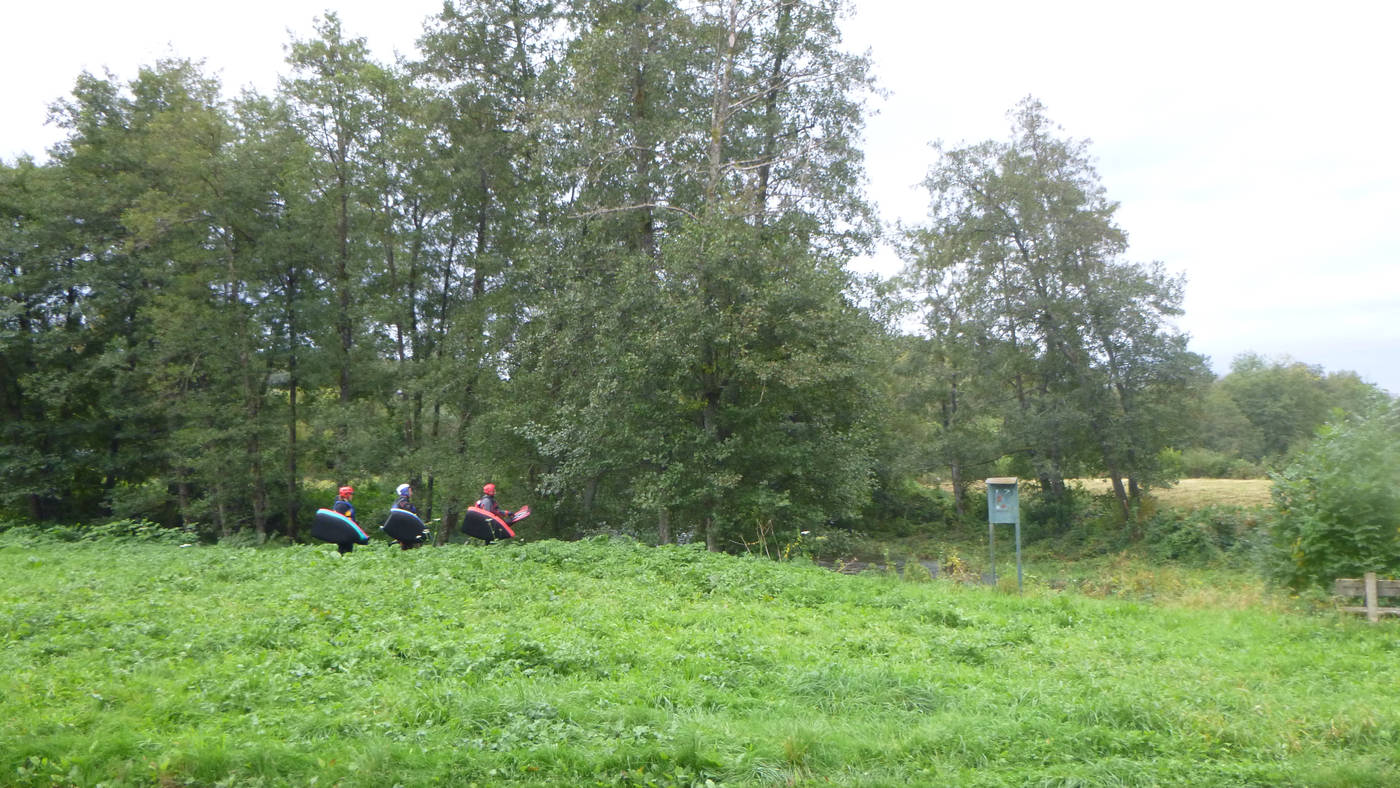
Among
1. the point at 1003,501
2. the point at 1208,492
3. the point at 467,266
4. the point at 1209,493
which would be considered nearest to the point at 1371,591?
the point at 1003,501

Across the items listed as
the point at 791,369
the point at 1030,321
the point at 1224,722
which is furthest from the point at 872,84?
the point at 1224,722

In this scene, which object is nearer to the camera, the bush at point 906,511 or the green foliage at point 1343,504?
the green foliage at point 1343,504

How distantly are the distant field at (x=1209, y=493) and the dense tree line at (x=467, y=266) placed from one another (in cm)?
185

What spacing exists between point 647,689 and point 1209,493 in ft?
101

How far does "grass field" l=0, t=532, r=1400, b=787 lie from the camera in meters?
5.05

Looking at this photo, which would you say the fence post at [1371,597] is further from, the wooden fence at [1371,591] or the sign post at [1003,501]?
the sign post at [1003,501]

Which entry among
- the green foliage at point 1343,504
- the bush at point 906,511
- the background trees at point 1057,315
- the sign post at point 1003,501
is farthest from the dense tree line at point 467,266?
the green foliage at point 1343,504

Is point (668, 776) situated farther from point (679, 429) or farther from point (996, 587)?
point (679, 429)

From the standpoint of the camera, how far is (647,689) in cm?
637

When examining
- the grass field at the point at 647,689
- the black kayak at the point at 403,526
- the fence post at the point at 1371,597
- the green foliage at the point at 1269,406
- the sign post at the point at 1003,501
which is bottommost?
the grass field at the point at 647,689

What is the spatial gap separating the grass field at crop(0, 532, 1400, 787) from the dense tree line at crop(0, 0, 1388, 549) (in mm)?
10663

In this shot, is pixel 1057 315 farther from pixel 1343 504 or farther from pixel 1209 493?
pixel 1343 504

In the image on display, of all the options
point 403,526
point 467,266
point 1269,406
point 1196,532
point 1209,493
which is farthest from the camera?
point 1269,406

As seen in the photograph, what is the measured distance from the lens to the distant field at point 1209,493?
2966cm
